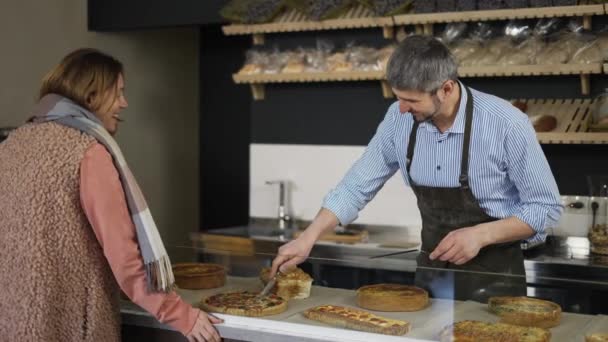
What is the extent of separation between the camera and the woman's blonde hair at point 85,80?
88.6 inches

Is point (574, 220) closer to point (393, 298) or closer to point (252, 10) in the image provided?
point (252, 10)

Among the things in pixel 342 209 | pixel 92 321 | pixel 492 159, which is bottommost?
pixel 92 321

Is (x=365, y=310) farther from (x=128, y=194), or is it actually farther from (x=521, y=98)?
(x=521, y=98)

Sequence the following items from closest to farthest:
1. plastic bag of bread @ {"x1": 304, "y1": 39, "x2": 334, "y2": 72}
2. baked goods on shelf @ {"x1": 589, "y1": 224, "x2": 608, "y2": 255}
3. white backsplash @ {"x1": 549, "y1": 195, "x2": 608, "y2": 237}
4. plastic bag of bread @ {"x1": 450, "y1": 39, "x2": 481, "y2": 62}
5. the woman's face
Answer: the woman's face → baked goods on shelf @ {"x1": 589, "y1": 224, "x2": 608, "y2": 255} → white backsplash @ {"x1": 549, "y1": 195, "x2": 608, "y2": 237} → plastic bag of bread @ {"x1": 450, "y1": 39, "x2": 481, "y2": 62} → plastic bag of bread @ {"x1": 304, "y1": 39, "x2": 334, "y2": 72}

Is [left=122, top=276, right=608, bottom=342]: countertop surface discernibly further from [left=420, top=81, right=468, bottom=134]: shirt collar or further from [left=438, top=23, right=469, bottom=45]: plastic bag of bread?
[left=438, top=23, right=469, bottom=45]: plastic bag of bread

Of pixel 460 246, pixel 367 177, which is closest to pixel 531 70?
pixel 367 177

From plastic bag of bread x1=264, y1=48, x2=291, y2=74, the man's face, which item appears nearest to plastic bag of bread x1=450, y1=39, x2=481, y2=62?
plastic bag of bread x1=264, y1=48, x2=291, y2=74

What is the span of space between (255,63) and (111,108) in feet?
9.02

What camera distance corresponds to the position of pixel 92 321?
2289 mm

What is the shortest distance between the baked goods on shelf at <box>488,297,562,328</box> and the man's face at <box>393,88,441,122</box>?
67cm

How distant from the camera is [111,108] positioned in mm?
2314

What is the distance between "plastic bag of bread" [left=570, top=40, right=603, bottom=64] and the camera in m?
4.06

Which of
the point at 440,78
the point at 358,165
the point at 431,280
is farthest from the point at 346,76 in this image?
the point at 431,280

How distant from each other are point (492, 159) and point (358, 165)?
1.52ft
